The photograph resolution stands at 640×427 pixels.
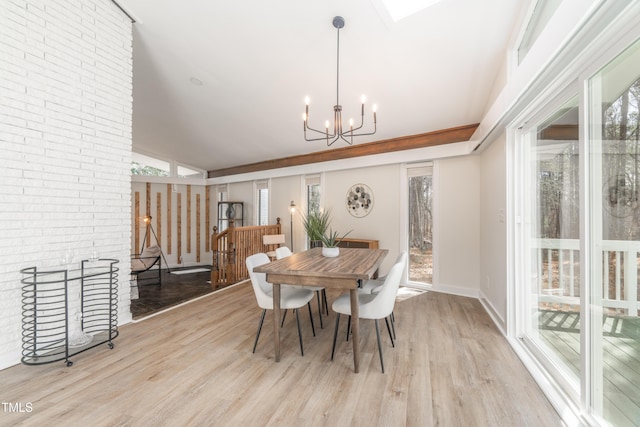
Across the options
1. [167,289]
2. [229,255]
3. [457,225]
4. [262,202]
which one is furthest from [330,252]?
[262,202]

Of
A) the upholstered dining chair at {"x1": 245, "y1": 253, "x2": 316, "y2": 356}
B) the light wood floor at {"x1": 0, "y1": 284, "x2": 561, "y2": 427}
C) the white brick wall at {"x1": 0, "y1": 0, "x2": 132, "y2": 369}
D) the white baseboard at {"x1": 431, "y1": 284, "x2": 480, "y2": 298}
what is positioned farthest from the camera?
the white baseboard at {"x1": 431, "y1": 284, "x2": 480, "y2": 298}

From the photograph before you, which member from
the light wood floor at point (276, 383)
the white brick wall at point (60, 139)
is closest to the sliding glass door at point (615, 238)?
the light wood floor at point (276, 383)

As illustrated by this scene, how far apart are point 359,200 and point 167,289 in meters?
4.19

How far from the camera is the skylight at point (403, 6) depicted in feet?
7.79

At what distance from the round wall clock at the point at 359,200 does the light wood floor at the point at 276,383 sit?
265 centimetres

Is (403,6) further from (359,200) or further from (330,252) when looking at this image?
(359,200)

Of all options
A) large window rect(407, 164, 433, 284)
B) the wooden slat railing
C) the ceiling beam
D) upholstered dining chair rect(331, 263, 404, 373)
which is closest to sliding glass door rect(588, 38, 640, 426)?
upholstered dining chair rect(331, 263, 404, 373)

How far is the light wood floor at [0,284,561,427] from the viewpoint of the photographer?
1.58 metres

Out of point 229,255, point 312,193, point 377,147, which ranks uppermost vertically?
point 377,147

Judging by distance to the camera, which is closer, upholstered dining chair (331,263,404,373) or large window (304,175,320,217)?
upholstered dining chair (331,263,404,373)

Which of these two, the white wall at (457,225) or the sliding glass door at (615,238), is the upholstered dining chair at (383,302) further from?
the white wall at (457,225)

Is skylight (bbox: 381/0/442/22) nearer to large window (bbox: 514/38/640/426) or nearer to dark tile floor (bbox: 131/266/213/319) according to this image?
large window (bbox: 514/38/640/426)

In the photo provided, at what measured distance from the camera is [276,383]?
192 centimetres

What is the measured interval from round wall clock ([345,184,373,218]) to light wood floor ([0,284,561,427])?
2.65 m
